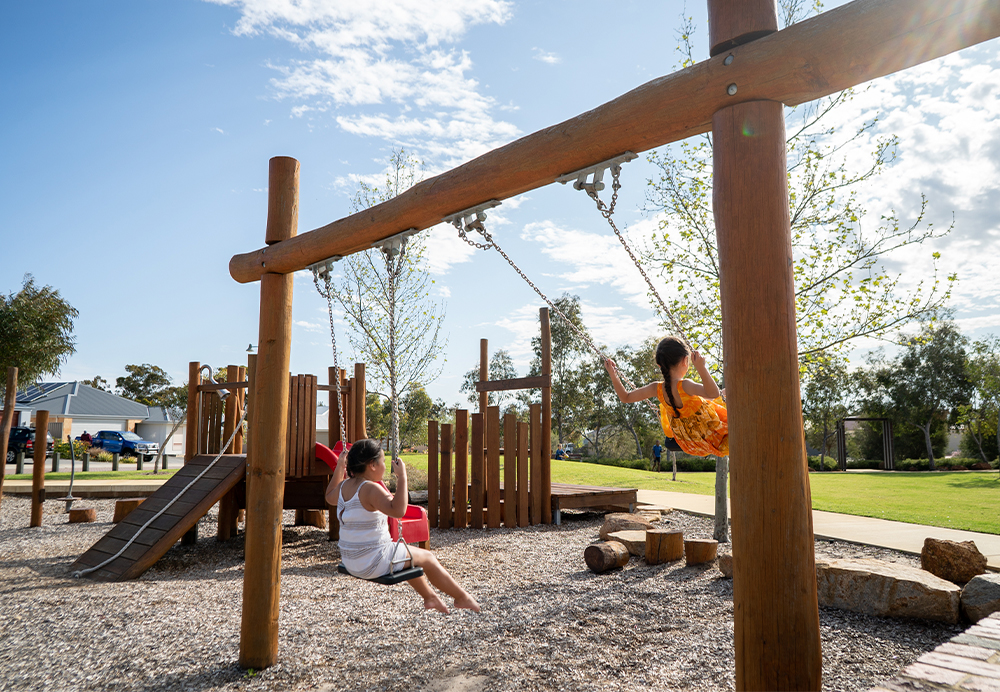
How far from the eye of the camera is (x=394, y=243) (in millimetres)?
3914

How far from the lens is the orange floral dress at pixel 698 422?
3.92 m

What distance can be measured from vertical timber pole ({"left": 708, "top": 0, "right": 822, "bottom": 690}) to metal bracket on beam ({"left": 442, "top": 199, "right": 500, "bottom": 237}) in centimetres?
139

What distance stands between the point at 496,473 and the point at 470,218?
672cm

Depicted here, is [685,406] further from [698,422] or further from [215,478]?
[215,478]

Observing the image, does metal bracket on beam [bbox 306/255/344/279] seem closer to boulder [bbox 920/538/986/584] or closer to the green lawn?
boulder [bbox 920/538/986/584]

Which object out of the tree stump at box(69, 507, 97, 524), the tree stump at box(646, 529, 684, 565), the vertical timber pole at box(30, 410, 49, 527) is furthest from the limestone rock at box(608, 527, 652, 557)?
the tree stump at box(69, 507, 97, 524)

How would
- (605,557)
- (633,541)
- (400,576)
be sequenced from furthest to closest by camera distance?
(633,541) < (605,557) < (400,576)

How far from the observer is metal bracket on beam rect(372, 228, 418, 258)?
3798 mm

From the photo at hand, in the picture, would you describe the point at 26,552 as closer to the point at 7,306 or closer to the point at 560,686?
the point at 560,686

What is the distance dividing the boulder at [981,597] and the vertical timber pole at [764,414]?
3.35 m

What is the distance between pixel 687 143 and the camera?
28.5 feet

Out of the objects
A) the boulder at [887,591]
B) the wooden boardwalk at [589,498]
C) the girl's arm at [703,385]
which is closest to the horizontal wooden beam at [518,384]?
the wooden boardwalk at [589,498]

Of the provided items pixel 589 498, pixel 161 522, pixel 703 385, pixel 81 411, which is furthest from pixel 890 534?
pixel 81 411

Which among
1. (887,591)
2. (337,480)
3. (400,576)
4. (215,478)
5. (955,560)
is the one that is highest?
(337,480)
